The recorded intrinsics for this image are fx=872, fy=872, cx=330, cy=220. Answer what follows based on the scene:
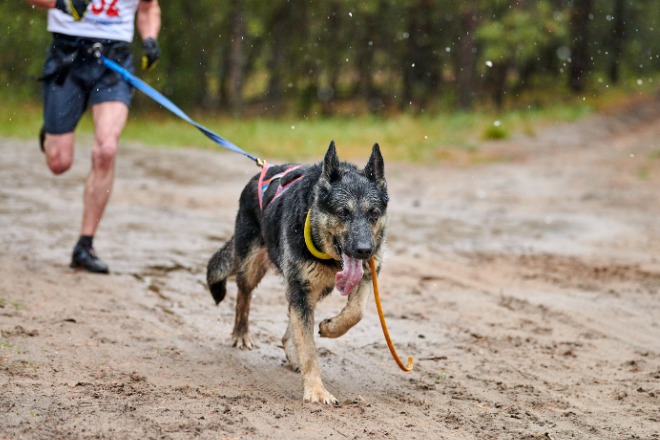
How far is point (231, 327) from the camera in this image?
6605 mm

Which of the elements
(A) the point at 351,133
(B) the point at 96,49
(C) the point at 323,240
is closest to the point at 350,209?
(C) the point at 323,240

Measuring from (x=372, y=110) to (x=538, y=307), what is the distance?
3091cm

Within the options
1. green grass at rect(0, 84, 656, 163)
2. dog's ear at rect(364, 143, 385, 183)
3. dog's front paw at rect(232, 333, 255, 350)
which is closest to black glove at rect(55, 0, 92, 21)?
dog's front paw at rect(232, 333, 255, 350)

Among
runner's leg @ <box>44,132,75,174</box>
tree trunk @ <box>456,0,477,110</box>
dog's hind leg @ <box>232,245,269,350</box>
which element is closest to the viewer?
dog's hind leg @ <box>232,245,269,350</box>

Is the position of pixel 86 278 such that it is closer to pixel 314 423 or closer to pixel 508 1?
pixel 314 423

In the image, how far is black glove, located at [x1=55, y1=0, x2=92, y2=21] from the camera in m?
7.02

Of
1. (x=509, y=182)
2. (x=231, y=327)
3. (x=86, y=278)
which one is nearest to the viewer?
(x=231, y=327)

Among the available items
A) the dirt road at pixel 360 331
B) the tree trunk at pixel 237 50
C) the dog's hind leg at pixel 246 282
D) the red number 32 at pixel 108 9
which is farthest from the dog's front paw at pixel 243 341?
the tree trunk at pixel 237 50

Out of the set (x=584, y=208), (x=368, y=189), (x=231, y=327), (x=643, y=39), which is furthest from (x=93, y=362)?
(x=643, y=39)

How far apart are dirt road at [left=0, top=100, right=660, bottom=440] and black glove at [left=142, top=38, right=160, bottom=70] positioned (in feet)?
6.09

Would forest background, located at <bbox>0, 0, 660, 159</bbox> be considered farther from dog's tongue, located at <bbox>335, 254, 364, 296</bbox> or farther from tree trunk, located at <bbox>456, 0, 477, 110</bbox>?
dog's tongue, located at <bbox>335, 254, 364, 296</bbox>

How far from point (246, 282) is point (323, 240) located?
1.20 metres

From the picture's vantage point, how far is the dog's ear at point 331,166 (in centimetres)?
494

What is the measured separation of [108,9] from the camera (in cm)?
723
